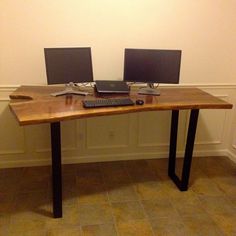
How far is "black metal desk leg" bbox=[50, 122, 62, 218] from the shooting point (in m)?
2.09

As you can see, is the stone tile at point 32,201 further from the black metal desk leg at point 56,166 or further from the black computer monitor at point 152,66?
the black computer monitor at point 152,66

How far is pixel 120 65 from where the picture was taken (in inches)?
118

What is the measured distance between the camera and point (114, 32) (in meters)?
2.89

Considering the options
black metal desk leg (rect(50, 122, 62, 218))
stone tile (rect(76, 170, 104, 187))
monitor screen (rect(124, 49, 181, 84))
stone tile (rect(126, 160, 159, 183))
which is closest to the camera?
black metal desk leg (rect(50, 122, 62, 218))

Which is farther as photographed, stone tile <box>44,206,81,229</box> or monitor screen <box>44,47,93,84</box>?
monitor screen <box>44,47,93,84</box>

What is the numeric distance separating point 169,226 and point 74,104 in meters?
1.19

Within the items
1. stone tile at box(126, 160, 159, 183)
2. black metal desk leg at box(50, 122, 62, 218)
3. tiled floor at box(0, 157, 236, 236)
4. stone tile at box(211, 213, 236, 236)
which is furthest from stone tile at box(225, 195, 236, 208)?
black metal desk leg at box(50, 122, 62, 218)

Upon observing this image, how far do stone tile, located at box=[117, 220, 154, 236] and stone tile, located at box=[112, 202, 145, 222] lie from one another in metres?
0.05

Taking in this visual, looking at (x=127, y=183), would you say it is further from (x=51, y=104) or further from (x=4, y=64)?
(x=4, y=64)

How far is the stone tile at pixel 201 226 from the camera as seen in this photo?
86.0 inches

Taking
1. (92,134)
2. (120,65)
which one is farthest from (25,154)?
(120,65)

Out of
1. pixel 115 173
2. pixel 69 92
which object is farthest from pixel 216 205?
pixel 69 92

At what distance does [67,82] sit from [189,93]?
1137mm

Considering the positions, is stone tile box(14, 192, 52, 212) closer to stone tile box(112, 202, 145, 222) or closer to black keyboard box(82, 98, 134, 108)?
stone tile box(112, 202, 145, 222)
